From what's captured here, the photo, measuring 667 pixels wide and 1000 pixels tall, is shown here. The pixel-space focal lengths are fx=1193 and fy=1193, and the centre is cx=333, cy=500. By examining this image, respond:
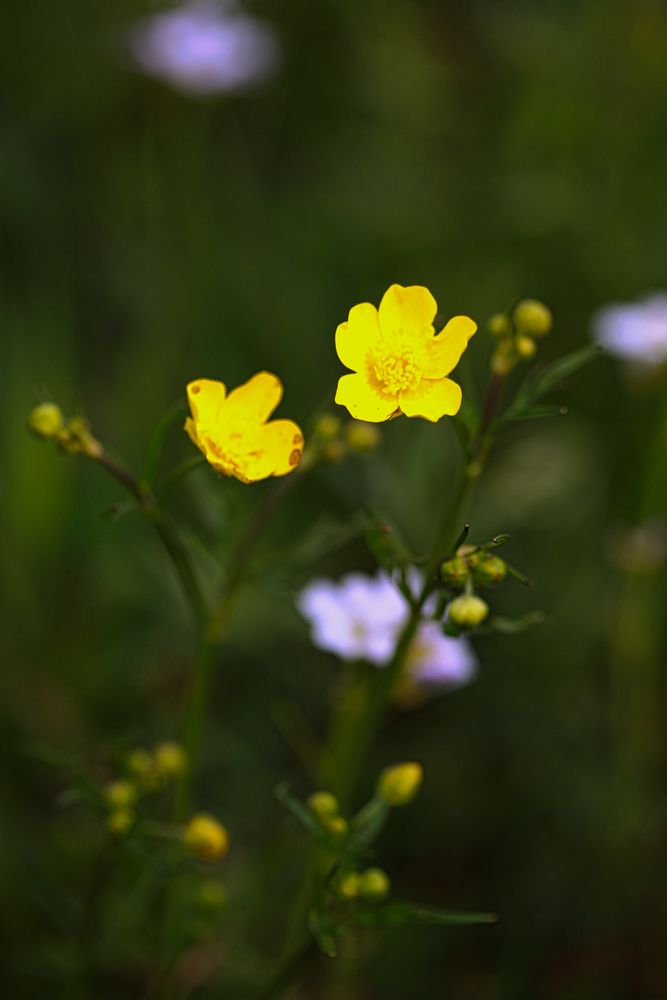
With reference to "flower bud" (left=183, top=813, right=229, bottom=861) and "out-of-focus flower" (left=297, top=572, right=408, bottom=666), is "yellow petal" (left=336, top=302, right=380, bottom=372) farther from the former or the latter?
"flower bud" (left=183, top=813, right=229, bottom=861)

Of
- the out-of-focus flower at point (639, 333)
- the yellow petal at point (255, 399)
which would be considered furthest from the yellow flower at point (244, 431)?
the out-of-focus flower at point (639, 333)

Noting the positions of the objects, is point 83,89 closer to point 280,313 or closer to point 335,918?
point 280,313

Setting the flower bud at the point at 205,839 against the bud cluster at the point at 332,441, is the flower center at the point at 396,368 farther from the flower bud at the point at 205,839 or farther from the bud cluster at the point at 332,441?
the flower bud at the point at 205,839

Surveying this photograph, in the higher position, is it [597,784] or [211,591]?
[211,591]

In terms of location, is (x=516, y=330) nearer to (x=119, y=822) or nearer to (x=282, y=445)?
(x=282, y=445)

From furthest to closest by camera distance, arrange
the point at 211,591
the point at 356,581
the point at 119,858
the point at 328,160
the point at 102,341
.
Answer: the point at 328,160
the point at 102,341
the point at 211,591
the point at 356,581
the point at 119,858

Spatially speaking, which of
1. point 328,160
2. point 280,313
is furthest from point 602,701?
point 328,160
